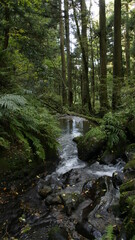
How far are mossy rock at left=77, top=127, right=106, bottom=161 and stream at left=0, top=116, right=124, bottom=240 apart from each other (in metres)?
0.74

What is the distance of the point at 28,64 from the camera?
809 centimetres

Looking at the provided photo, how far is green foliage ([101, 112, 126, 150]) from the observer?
6055 mm

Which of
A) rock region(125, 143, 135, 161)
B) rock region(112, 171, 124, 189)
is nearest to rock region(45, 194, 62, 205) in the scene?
rock region(112, 171, 124, 189)

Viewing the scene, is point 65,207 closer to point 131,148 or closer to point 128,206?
point 128,206

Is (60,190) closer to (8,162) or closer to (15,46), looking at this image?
(8,162)

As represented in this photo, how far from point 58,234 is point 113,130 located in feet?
13.0

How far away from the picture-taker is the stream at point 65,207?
3166 millimetres

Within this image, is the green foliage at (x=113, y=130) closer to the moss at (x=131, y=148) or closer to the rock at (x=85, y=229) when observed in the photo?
the moss at (x=131, y=148)

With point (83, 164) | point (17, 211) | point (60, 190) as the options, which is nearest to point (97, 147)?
point (83, 164)

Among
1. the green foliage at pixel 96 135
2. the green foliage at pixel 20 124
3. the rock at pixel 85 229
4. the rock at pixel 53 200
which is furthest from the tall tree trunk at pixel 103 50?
the rock at pixel 85 229

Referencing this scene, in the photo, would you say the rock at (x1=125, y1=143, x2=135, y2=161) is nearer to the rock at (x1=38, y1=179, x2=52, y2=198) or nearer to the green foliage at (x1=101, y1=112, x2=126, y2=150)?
the green foliage at (x1=101, y1=112, x2=126, y2=150)

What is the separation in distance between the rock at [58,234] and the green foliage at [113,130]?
3.37 metres

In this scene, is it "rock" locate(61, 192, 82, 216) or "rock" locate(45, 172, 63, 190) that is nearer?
"rock" locate(61, 192, 82, 216)

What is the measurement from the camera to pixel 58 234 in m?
3.03
